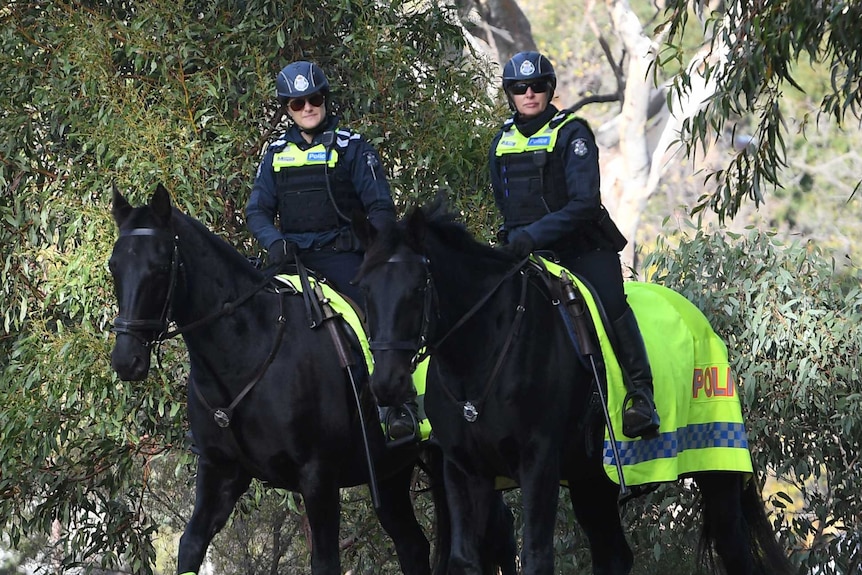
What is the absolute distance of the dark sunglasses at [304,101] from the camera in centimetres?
734

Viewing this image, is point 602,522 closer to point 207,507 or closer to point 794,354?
point 207,507

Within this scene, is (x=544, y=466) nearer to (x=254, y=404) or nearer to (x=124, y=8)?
(x=254, y=404)

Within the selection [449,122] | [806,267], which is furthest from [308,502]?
[806,267]

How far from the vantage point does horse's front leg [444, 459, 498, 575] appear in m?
5.94

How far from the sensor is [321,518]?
6.54 metres

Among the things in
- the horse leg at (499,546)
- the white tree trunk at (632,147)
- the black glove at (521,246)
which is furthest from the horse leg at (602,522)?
the white tree trunk at (632,147)

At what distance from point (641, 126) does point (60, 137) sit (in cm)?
1094

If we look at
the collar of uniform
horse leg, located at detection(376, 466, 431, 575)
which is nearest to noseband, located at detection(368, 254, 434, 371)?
the collar of uniform

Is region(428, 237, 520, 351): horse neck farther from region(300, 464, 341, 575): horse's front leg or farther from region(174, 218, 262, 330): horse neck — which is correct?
region(174, 218, 262, 330): horse neck

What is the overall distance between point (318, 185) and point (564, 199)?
1455 mm

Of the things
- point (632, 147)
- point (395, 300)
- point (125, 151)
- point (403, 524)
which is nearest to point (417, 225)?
point (395, 300)

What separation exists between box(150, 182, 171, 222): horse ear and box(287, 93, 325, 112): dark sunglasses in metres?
1.39

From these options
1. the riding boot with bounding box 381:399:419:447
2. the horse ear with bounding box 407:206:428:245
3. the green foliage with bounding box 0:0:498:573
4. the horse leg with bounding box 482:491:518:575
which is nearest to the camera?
the horse ear with bounding box 407:206:428:245

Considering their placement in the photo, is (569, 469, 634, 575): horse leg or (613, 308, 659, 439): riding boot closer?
(613, 308, 659, 439): riding boot
